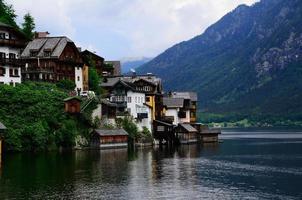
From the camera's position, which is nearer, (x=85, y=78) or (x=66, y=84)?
(x=66, y=84)

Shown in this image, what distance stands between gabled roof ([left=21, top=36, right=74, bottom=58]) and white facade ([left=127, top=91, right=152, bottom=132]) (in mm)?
20821

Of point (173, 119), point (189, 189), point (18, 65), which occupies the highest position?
point (18, 65)

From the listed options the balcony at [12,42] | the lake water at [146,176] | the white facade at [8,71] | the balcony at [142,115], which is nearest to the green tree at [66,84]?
the balcony at [12,42]

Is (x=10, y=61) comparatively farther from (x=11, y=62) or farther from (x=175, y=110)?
(x=175, y=110)

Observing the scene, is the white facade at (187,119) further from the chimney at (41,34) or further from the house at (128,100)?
the chimney at (41,34)

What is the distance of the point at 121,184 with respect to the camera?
7338cm

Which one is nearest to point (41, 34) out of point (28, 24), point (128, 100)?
point (28, 24)

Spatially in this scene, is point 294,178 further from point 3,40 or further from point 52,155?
point 3,40

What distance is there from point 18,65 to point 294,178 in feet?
229

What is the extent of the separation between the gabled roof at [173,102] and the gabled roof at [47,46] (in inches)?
1664

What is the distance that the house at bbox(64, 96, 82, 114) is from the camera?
5020 inches

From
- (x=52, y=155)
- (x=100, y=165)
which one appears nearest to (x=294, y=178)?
(x=100, y=165)

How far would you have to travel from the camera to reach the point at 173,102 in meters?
178

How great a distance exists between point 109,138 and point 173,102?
46599 mm
